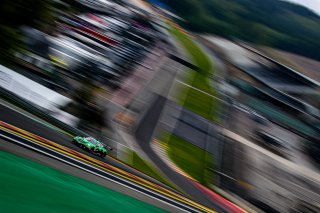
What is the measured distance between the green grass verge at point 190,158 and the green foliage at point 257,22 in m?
70.2

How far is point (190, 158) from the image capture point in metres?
35.6

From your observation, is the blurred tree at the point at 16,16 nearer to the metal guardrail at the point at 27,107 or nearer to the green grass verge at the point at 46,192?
the metal guardrail at the point at 27,107

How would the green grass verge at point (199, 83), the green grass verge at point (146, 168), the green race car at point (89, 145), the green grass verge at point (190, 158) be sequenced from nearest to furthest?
1. the green race car at point (89, 145)
2. the green grass verge at point (146, 168)
3. the green grass verge at point (190, 158)
4. the green grass verge at point (199, 83)

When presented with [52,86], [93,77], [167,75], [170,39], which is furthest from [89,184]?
[170,39]

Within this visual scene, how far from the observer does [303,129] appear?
63.6 meters

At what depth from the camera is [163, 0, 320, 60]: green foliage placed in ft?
364

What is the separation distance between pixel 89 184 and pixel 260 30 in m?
112

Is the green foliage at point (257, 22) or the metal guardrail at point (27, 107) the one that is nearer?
the metal guardrail at point (27, 107)

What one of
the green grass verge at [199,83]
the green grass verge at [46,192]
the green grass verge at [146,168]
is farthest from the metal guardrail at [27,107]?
the green grass verge at [199,83]

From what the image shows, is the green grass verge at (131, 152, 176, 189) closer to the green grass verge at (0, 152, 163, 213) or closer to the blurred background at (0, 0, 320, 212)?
the blurred background at (0, 0, 320, 212)

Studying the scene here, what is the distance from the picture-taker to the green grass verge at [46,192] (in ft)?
41.1

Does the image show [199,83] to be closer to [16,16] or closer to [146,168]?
[146,168]

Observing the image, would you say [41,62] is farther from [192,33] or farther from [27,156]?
[192,33]

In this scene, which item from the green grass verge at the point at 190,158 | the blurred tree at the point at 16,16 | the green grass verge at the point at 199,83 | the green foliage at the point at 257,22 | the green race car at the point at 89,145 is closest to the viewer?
the green race car at the point at 89,145
